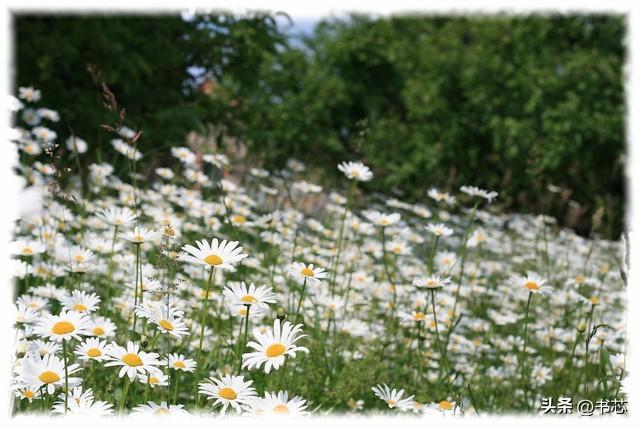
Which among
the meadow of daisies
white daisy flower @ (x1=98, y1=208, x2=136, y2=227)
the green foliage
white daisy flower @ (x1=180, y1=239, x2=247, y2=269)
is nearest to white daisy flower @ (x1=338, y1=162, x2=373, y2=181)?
the meadow of daisies

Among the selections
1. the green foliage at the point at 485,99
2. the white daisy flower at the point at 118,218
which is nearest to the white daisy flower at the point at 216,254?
the white daisy flower at the point at 118,218

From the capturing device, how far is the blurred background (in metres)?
5.59

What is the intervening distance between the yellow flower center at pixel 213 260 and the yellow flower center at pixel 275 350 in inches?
9.7

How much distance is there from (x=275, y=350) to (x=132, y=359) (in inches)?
13.2

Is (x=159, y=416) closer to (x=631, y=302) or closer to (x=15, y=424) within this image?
(x=15, y=424)

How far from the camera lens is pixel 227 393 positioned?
159 centimetres

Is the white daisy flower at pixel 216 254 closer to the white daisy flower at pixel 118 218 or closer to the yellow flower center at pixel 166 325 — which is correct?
the yellow flower center at pixel 166 325

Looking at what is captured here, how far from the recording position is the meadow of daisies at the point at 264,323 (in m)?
1.72

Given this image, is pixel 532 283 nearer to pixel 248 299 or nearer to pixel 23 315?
pixel 248 299

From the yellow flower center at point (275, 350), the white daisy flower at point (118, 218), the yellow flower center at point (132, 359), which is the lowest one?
the yellow flower center at point (132, 359)

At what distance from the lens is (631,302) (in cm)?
277

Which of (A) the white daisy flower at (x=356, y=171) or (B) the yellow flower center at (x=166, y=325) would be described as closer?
(B) the yellow flower center at (x=166, y=325)

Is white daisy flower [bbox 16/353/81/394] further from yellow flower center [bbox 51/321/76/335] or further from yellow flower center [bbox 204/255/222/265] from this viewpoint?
yellow flower center [bbox 204/255/222/265]

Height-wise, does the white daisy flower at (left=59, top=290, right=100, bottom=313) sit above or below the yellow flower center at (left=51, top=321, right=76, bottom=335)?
above
